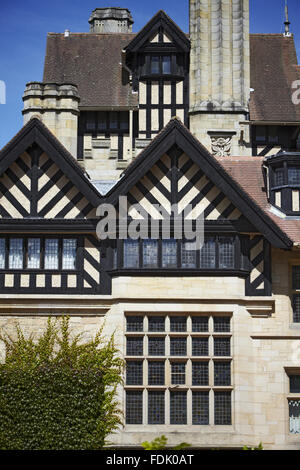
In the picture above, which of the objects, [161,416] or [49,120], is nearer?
[161,416]

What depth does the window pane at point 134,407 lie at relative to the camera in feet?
61.9

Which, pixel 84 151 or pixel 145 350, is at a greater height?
pixel 84 151

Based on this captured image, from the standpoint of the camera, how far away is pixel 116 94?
30938mm

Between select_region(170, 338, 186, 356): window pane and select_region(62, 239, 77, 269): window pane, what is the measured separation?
112 inches

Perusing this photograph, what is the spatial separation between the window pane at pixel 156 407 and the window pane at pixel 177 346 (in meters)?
0.95

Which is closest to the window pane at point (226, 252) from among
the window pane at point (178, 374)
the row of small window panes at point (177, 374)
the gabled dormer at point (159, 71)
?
the row of small window panes at point (177, 374)

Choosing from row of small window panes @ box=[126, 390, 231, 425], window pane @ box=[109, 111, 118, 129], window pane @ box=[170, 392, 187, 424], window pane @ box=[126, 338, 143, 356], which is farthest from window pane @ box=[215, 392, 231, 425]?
window pane @ box=[109, 111, 118, 129]

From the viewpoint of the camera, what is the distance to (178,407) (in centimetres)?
1895

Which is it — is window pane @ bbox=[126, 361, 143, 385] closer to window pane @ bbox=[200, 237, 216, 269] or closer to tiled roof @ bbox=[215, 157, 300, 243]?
window pane @ bbox=[200, 237, 216, 269]
